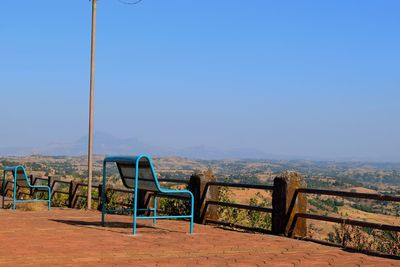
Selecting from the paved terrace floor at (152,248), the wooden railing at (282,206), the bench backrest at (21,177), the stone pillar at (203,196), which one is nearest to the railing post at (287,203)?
the wooden railing at (282,206)

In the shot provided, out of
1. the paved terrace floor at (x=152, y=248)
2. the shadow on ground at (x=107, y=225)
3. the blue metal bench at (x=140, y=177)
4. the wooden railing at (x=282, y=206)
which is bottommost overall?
the shadow on ground at (x=107, y=225)

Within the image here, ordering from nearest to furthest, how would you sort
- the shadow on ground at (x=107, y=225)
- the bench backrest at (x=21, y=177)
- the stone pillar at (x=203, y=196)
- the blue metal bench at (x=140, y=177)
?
the blue metal bench at (x=140, y=177), the shadow on ground at (x=107, y=225), the stone pillar at (x=203, y=196), the bench backrest at (x=21, y=177)

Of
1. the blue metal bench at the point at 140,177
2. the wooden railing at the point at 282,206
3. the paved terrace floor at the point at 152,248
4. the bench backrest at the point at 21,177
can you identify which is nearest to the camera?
the paved terrace floor at the point at 152,248

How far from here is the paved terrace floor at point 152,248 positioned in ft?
26.8

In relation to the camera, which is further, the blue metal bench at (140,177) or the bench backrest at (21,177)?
Answer: the bench backrest at (21,177)

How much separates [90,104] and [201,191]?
652 centimetres

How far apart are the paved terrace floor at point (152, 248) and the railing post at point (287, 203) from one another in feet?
Result: 1.51

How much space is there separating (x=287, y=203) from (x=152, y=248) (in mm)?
3262

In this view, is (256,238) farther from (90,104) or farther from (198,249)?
(90,104)

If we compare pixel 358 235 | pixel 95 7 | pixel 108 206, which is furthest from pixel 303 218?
pixel 95 7

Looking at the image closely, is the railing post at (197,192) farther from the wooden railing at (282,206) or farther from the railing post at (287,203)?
the railing post at (287,203)

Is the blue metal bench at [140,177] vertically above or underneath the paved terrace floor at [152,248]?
above

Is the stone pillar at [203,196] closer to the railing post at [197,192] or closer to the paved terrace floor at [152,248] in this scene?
the railing post at [197,192]

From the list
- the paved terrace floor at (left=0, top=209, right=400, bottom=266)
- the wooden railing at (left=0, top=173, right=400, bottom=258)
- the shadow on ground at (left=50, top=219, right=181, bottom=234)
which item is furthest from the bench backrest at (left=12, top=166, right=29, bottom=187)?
the wooden railing at (left=0, top=173, right=400, bottom=258)
